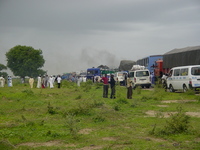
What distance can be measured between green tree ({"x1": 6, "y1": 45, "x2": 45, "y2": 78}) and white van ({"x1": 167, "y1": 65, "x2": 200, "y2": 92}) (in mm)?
64346

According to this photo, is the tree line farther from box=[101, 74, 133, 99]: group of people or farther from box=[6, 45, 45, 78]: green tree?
box=[101, 74, 133, 99]: group of people

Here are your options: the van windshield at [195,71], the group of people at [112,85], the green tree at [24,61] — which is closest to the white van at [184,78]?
the van windshield at [195,71]

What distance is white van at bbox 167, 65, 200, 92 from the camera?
23188 millimetres

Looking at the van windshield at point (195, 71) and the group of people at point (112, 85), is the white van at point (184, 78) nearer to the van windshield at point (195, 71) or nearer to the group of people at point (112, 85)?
the van windshield at point (195, 71)

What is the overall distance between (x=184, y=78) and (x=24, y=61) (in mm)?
69047

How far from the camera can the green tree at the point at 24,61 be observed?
8881 centimetres

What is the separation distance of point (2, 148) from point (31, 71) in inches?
3258

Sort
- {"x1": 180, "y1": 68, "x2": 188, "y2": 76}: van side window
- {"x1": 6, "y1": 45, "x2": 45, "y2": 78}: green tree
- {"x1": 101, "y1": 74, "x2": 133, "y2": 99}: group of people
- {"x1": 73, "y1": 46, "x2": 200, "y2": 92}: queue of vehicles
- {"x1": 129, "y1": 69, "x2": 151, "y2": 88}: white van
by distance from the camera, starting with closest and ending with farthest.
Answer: {"x1": 101, "y1": 74, "x2": 133, "y2": 99}: group of people < {"x1": 73, "y1": 46, "x2": 200, "y2": 92}: queue of vehicles < {"x1": 180, "y1": 68, "x2": 188, "y2": 76}: van side window < {"x1": 129, "y1": 69, "x2": 151, "y2": 88}: white van < {"x1": 6, "y1": 45, "x2": 45, "y2": 78}: green tree

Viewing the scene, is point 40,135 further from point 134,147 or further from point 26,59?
point 26,59

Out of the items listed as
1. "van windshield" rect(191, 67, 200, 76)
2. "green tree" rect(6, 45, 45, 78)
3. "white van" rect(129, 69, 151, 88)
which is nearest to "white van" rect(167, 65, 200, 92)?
"van windshield" rect(191, 67, 200, 76)

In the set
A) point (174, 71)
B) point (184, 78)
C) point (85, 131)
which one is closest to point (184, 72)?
point (184, 78)

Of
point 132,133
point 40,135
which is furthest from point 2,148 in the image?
point 132,133

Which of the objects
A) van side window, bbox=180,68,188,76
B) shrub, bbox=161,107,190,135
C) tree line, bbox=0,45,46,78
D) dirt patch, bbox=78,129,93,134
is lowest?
dirt patch, bbox=78,129,93,134

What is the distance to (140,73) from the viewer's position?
35062 mm
